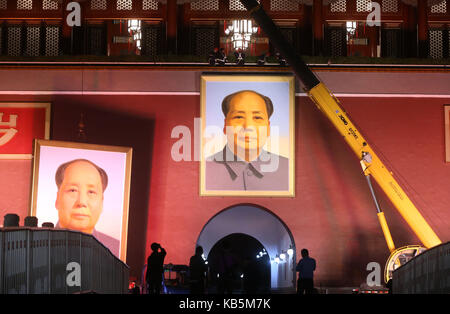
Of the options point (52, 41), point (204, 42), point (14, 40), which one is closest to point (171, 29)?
point (204, 42)

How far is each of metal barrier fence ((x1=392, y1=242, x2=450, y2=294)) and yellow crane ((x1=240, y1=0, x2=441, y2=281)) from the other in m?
3.56

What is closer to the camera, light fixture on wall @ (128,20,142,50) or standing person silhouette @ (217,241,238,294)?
standing person silhouette @ (217,241,238,294)

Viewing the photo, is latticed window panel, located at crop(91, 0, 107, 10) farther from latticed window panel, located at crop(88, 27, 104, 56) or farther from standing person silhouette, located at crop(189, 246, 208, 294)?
standing person silhouette, located at crop(189, 246, 208, 294)

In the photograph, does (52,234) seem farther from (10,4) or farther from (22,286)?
(10,4)

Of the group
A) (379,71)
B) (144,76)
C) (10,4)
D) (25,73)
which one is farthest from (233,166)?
(10,4)

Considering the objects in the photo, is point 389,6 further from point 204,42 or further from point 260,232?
point 260,232

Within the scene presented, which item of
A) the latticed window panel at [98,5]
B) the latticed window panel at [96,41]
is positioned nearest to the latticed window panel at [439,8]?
the latticed window panel at [98,5]

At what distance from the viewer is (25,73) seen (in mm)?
17844

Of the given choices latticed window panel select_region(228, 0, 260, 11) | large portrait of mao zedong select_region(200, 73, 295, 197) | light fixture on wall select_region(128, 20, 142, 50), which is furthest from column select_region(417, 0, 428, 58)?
light fixture on wall select_region(128, 20, 142, 50)

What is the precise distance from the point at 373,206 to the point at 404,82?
321cm

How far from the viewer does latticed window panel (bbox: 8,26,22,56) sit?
18.2 meters

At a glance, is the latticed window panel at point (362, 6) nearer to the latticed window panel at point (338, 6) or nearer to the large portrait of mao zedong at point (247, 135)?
the latticed window panel at point (338, 6)

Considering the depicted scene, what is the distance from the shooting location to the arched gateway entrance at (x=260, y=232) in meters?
26.2

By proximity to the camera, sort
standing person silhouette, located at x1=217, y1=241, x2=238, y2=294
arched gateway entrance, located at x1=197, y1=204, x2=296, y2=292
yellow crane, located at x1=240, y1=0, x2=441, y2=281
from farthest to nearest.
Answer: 1. arched gateway entrance, located at x1=197, y1=204, x2=296, y2=292
2. yellow crane, located at x1=240, y1=0, x2=441, y2=281
3. standing person silhouette, located at x1=217, y1=241, x2=238, y2=294
